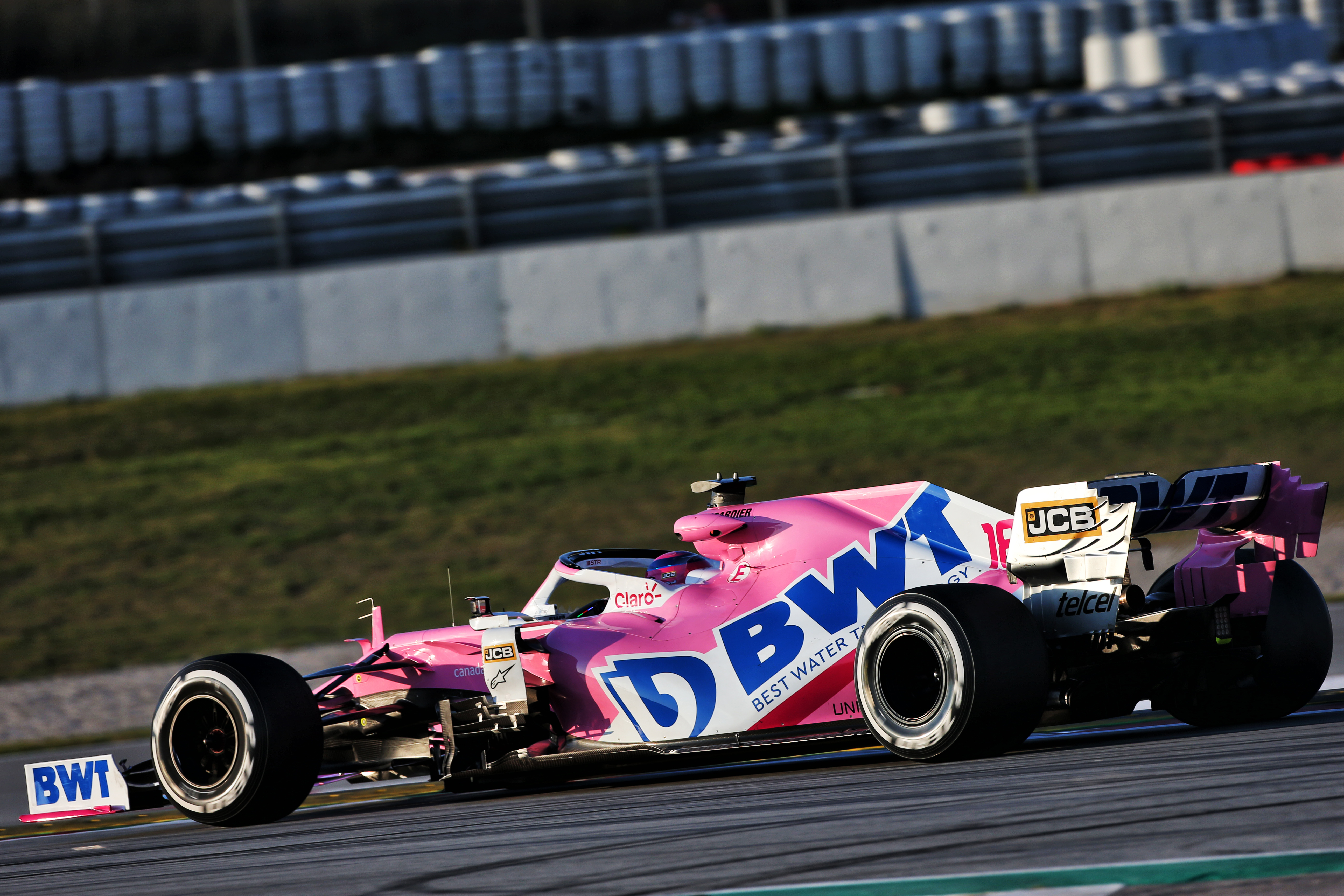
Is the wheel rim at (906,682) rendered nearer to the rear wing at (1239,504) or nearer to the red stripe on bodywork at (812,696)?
the red stripe on bodywork at (812,696)

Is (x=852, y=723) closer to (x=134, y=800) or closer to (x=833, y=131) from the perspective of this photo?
(x=134, y=800)

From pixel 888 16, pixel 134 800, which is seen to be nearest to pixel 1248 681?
pixel 134 800

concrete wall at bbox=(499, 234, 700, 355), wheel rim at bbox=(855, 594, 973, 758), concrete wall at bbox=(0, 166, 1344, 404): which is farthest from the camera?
concrete wall at bbox=(499, 234, 700, 355)

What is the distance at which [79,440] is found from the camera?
16.8 meters

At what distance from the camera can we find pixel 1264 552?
252 inches

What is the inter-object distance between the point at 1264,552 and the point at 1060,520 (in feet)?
2.95

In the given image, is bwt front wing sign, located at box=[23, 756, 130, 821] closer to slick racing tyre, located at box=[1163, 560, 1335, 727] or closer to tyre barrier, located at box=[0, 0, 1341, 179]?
slick racing tyre, located at box=[1163, 560, 1335, 727]

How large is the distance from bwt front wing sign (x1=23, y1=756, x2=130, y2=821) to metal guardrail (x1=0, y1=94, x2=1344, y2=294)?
38.0 feet

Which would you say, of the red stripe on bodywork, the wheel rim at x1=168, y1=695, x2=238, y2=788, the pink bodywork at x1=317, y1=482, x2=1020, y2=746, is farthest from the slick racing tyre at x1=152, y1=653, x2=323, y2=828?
the red stripe on bodywork

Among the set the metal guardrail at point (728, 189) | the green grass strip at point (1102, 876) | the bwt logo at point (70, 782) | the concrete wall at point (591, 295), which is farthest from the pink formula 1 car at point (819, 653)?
the metal guardrail at point (728, 189)

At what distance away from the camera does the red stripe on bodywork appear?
623cm

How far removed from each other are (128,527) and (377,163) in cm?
1421

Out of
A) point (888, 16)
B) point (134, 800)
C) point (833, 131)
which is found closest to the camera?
point (134, 800)

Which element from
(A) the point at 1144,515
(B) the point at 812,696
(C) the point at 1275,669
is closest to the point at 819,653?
(B) the point at 812,696
